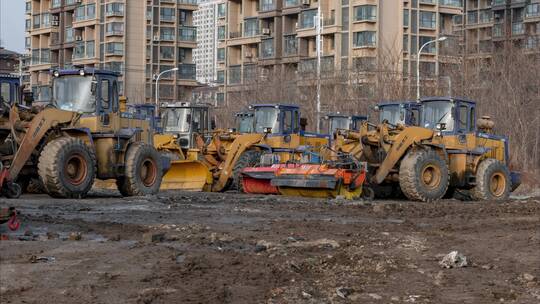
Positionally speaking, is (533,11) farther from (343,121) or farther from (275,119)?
(275,119)

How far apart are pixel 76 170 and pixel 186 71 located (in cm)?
7885

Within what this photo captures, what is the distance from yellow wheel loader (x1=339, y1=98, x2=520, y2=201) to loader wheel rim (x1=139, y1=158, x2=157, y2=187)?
6.08m

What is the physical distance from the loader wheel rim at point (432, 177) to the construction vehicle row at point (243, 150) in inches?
1.2

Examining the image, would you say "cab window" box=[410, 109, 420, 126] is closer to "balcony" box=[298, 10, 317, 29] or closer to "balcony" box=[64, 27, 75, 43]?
"balcony" box=[298, 10, 317, 29]

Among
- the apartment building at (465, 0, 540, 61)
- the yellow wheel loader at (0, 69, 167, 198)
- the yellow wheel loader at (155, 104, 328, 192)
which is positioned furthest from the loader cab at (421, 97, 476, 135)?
the apartment building at (465, 0, 540, 61)

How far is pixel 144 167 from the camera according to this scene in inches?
1068

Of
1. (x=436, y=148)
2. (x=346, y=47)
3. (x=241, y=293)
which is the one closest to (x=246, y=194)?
(x=436, y=148)

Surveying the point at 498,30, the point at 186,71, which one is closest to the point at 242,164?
the point at 498,30

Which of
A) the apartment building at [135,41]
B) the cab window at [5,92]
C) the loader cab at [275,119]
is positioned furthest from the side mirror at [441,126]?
the apartment building at [135,41]

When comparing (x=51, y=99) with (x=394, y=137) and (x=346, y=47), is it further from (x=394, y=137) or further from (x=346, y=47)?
(x=346, y=47)

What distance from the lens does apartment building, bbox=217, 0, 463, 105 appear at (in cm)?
8206

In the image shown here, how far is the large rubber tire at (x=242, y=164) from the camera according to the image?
31234 mm

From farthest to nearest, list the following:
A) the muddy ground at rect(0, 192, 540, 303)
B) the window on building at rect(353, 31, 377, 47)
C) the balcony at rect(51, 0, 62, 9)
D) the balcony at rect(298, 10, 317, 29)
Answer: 1. the balcony at rect(51, 0, 62, 9)
2. the balcony at rect(298, 10, 317, 29)
3. the window on building at rect(353, 31, 377, 47)
4. the muddy ground at rect(0, 192, 540, 303)

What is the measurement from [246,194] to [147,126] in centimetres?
376
